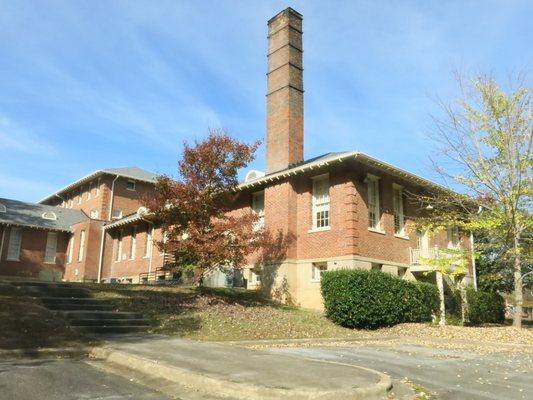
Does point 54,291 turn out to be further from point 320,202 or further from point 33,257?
point 33,257

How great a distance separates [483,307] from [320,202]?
914 centimetres

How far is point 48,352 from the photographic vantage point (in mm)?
9367

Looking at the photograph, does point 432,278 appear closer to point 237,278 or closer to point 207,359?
point 237,278

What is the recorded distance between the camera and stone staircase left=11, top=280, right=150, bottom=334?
12.2m

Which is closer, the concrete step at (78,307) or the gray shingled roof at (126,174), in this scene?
the concrete step at (78,307)

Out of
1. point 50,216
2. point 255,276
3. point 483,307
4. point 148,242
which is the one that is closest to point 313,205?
point 255,276

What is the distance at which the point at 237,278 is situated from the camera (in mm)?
23625

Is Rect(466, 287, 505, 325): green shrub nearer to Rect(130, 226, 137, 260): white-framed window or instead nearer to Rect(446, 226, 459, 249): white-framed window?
Rect(446, 226, 459, 249): white-framed window

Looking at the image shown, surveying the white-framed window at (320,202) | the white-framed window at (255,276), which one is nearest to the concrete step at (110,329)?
the white-framed window at (320,202)

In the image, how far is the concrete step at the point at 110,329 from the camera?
11.6 m

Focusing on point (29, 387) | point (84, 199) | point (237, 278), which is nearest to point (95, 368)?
point (29, 387)

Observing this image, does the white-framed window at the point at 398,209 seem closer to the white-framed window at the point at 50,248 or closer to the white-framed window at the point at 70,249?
the white-framed window at the point at 70,249

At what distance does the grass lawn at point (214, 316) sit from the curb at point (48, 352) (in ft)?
10.7

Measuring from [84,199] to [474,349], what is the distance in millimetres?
39021
